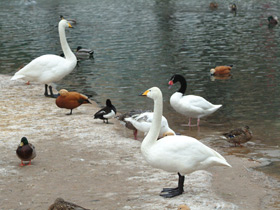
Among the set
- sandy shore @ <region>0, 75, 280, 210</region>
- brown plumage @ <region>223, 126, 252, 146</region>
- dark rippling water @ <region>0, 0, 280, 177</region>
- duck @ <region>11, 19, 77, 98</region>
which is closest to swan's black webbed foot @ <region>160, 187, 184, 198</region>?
sandy shore @ <region>0, 75, 280, 210</region>

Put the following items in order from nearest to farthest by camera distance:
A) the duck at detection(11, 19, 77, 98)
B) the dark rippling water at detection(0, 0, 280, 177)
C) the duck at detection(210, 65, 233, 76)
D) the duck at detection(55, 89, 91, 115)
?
the duck at detection(55, 89, 91, 115)
the dark rippling water at detection(0, 0, 280, 177)
the duck at detection(11, 19, 77, 98)
the duck at detection(210, 65, 233, 76)

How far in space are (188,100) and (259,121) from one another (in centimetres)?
221

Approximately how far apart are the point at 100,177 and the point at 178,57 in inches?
639

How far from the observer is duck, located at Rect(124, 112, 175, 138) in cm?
1159

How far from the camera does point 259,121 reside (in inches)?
561

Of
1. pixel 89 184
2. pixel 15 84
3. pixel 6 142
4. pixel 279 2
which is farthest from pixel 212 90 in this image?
pixel 279 2

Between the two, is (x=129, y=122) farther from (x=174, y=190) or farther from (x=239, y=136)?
(x=174, y=190)

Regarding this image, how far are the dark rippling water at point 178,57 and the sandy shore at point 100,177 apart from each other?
166 centimetres

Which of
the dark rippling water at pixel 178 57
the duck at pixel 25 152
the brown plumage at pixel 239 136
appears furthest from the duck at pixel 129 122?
the duck at pixel 25 152

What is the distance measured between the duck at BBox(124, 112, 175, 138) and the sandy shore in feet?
1.48

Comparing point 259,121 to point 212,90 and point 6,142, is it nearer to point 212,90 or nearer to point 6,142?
point 212,90

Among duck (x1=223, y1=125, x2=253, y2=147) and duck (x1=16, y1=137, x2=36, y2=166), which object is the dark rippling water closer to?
duck (x1=223, y1=125, x2=253, y2=147)

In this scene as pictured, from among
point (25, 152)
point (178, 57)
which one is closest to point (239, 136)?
point (25, 152)

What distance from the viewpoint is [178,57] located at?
24.8m
